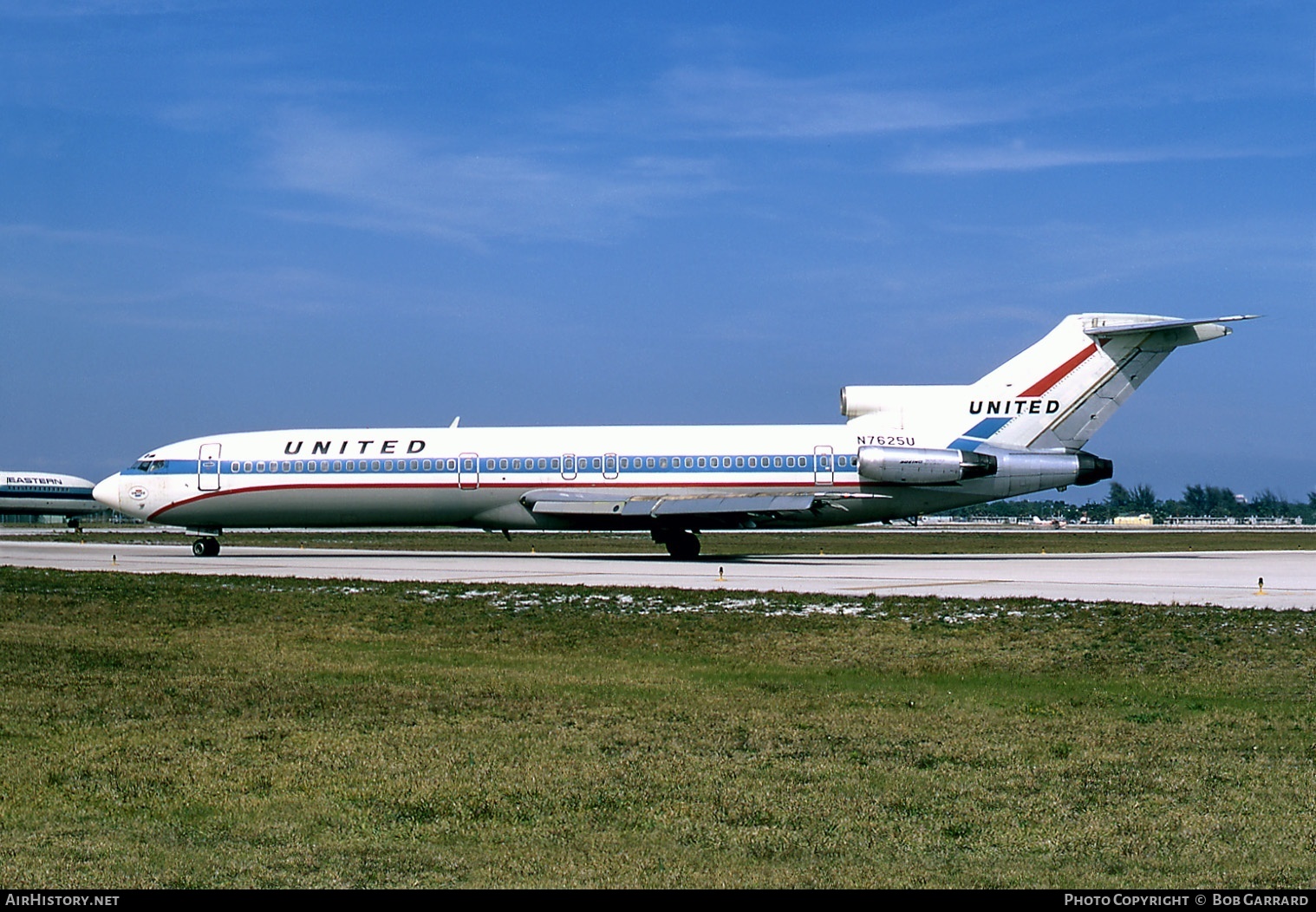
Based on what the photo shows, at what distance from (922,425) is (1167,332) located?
773cm

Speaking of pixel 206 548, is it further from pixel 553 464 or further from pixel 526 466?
pixel 553 464

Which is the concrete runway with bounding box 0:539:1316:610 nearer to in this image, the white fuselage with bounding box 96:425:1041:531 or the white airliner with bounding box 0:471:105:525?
the white fuselage with bounding box 96:425:1041:531

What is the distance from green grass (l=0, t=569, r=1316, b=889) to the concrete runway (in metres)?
7.11

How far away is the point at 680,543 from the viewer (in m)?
38.6

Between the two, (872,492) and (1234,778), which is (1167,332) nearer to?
(872,492)

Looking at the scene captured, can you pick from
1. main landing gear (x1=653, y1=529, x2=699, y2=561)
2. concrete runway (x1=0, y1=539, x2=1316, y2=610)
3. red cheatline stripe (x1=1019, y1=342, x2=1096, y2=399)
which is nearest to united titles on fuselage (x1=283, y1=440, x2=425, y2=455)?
concrete runway (x1=0, y1=539, x2=1316, y2=610)

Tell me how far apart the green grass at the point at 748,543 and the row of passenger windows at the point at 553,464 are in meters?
5.09

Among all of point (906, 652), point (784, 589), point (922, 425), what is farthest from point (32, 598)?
point (922, 425)

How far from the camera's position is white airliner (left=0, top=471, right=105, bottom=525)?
93.2 m

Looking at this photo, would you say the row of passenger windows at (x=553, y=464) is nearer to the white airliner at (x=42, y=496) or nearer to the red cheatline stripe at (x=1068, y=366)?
the red cheatline stripe at (x=1068, y=366)

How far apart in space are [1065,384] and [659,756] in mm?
31561

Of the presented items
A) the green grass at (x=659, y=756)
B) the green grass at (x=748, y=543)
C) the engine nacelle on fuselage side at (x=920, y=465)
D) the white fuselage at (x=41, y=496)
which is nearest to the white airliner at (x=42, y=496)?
the white fuselage at (x=41, y=496)

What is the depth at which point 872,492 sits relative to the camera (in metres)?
37.8

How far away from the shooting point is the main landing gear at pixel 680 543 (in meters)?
38.6
